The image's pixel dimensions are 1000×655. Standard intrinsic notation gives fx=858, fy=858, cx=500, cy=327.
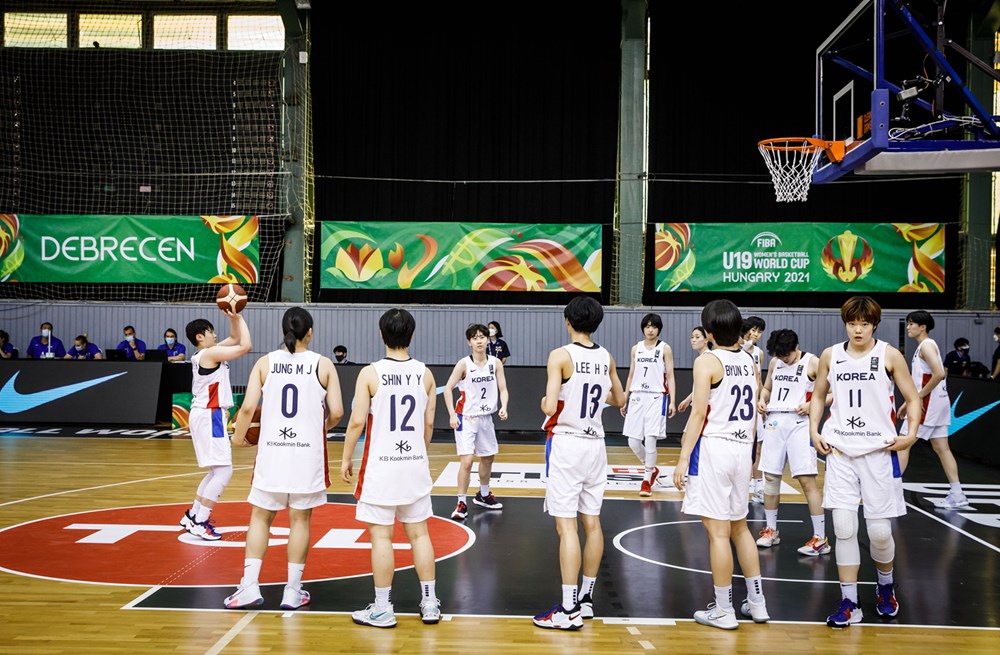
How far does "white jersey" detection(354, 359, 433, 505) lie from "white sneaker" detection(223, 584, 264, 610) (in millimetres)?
1055

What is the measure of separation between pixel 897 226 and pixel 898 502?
14.0m

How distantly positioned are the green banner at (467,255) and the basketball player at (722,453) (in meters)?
13.0

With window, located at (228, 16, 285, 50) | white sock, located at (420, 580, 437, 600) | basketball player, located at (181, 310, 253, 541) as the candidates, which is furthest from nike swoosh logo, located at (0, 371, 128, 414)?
white sock, located at (420, 580, 437, 600)

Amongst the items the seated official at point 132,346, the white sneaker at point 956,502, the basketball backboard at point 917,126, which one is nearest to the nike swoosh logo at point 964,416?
the white sneaker at point 956,502

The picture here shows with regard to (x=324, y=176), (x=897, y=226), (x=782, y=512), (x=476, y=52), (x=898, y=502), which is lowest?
(x=782, y=512)

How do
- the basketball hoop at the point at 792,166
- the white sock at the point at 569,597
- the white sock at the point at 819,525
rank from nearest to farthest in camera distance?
the white sock at the point at 569,597
the white sock at the point at 819,525
the basketball hoop at the point at 792,166

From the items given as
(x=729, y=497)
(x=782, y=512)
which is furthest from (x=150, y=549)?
(x=782, y=512)

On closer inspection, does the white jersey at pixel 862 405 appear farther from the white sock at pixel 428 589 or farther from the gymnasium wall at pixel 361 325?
the gymnasium wall at pixel 361 325

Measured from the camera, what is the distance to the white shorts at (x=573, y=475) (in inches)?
213

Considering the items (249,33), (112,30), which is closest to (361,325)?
(249,33)

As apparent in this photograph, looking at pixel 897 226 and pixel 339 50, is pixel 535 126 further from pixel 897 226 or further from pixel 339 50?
pixel 897 226

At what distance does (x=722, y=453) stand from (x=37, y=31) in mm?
19843

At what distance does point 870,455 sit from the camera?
17.8 feet

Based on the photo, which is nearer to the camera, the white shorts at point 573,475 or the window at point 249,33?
the white shorts at point 573,475
